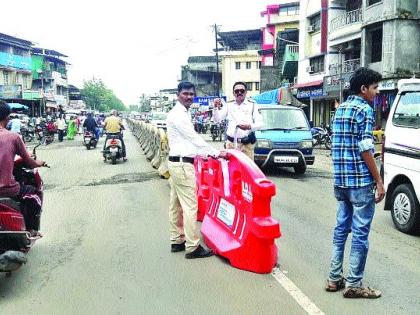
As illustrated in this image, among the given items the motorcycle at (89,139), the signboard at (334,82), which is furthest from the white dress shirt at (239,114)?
the signboard at (334,82)

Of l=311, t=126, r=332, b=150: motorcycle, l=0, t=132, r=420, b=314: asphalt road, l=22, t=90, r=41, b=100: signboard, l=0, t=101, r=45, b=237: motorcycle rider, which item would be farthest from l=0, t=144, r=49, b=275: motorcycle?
l=22, t=90, r=41, b=100: signboard

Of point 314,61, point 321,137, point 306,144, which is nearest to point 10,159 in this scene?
point 306,144

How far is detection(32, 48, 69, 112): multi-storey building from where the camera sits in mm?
55844

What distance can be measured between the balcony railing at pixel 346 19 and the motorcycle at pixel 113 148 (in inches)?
689

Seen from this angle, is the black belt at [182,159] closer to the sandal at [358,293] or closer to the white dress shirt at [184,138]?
the white dress shirt at [184,138]

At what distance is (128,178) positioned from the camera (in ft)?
35.8

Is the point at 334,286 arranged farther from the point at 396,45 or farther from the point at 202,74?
the point at 202,74

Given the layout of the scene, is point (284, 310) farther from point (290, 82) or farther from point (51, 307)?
point (290, 82)

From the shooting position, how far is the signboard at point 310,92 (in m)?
29.2

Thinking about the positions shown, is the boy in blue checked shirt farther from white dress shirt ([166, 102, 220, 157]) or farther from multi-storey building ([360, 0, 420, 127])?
multi-storey building ([360, 0, 420, 127])

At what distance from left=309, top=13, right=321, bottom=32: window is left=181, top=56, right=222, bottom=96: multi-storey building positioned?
2374cm

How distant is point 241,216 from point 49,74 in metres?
58.9

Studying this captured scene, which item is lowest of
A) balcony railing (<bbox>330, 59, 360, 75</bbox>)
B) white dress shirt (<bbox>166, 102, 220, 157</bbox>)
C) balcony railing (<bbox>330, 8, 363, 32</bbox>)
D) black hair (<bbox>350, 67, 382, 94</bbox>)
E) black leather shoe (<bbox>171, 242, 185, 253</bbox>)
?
black leather shoe (<bbox>171, 242, 185, 253</bbox>)

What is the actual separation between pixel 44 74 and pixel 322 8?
40.1 metres
